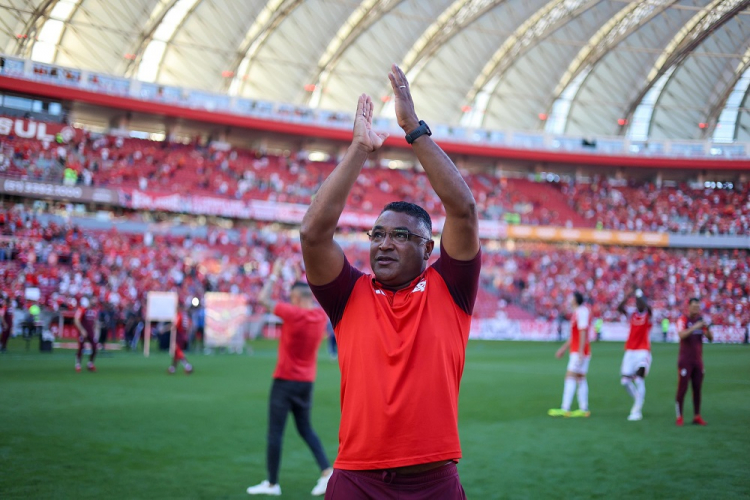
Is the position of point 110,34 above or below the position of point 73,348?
above

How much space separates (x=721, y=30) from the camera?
4300cm

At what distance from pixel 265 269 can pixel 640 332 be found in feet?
93.0

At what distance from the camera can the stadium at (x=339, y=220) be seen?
985 centimetres

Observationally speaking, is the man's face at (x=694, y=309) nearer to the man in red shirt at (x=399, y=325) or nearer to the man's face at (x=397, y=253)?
the man in red shirt at (x=399, y=325)

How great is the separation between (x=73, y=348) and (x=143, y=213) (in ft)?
52.1

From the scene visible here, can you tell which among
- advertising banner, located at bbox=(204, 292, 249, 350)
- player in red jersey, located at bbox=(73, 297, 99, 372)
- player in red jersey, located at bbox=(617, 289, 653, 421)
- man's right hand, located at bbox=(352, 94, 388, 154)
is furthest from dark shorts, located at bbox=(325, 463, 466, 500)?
advertising banner, located at bbox=(204, 292, 249, 350)

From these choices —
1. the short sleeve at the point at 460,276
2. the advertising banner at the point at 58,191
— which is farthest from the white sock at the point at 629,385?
the advertising banner at the point at 58,191

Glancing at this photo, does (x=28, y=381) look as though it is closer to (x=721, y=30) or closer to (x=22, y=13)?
(x=22, y=13)

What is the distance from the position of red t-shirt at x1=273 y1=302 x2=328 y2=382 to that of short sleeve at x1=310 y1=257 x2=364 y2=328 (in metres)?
4.52

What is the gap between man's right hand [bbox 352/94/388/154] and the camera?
3.13m

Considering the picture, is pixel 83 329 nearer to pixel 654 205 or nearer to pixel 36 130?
pixel 36 130

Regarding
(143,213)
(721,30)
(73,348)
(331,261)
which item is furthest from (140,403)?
(721,30)

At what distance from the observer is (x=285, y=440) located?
11.0 m

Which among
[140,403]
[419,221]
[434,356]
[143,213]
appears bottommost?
[140,403]
